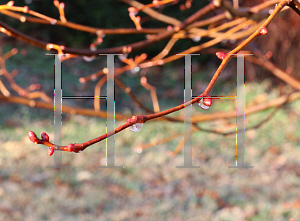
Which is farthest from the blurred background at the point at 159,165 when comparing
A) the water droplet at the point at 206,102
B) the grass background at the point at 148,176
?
the water droplet at the point at 206,102

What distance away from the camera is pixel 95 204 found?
117 inches

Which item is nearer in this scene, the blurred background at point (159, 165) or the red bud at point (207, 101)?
the red bud at point (207, 101)

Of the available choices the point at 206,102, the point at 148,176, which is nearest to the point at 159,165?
the point at 148,176

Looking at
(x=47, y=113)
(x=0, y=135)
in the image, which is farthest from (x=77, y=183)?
(x=47, y=113)

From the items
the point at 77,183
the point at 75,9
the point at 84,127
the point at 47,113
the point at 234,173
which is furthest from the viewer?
the point at 75,9

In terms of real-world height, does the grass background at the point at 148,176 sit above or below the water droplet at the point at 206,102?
below

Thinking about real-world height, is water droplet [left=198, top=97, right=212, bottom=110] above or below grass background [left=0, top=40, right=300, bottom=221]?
above

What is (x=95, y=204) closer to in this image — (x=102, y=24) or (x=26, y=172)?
(x=26, y=172)

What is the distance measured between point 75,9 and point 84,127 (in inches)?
126

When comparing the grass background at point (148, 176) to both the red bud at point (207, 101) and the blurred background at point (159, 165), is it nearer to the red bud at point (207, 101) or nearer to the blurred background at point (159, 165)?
the blurred background at point (159, 165)

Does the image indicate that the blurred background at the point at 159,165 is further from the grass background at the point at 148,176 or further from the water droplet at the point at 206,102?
the water droplet at the point at 206,102

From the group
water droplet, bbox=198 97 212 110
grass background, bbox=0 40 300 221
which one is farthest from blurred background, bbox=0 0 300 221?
water droplet, bbox=198 97 212 110

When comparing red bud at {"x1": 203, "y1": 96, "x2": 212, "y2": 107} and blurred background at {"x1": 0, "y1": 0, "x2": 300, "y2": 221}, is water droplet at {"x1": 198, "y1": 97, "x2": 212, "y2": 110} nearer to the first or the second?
red bud at {"x1": 203, "y1": 96, "x2": 212, "y2": 107}

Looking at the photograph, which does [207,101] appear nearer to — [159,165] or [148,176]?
[148,176]
